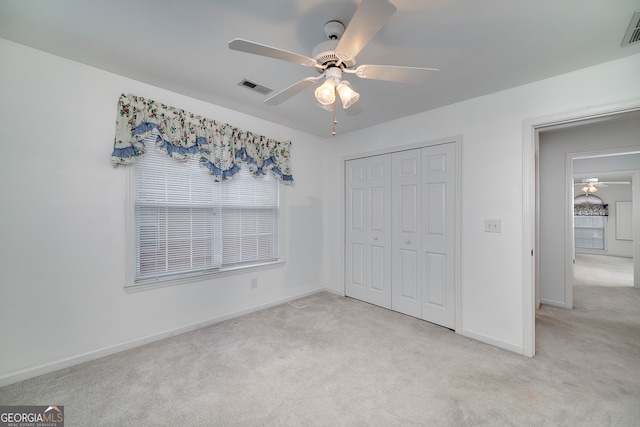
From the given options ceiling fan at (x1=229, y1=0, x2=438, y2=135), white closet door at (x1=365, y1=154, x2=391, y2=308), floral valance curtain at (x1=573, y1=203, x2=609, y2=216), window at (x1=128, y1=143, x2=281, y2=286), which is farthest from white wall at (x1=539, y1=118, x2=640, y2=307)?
floral valance curtain at (x1=573, y1=203, x2=609, y2=216)

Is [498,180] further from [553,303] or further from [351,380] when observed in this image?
[553,303]

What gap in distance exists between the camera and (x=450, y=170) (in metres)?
2.81

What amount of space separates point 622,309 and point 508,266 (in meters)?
2.44

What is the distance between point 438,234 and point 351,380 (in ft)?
5.99

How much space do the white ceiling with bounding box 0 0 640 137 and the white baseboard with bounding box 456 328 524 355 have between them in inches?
95.9

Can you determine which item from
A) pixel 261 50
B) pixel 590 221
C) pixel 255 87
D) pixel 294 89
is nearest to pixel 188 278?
pixel 255 87

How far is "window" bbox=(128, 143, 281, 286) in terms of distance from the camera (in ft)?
7.98

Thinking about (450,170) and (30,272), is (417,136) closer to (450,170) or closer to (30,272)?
(450,170)

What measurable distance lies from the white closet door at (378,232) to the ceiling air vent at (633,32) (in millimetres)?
2051

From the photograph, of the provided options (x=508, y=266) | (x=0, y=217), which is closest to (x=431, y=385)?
(x=508, y=266)

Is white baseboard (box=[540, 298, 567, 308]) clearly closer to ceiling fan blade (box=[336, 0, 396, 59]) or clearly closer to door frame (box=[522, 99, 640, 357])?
door frame (box=[522, 99, 640, 357])

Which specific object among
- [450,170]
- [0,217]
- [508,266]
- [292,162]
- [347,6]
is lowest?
[508,266]

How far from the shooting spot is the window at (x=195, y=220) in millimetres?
2434

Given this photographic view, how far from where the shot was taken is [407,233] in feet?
10.4
